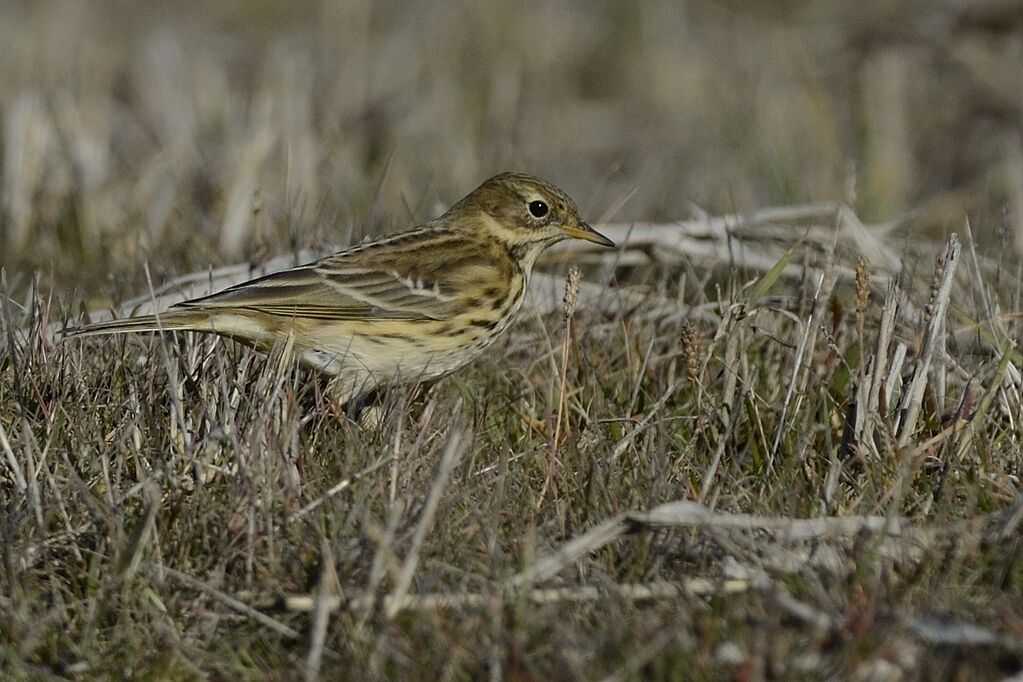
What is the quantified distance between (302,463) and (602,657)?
1241mm

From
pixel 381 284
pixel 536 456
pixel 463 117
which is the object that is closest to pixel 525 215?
pixel 381 284

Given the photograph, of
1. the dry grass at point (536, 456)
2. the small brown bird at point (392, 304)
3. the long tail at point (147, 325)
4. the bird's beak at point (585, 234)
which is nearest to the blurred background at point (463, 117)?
the dry grass at point (536, 456)

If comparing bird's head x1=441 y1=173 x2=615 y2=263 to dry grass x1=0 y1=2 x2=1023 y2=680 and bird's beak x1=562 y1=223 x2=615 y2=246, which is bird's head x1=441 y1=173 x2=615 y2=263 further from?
dry grass x1=0 y1=2 x2=1023 y2=680

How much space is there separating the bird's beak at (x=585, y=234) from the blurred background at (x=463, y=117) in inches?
15.1

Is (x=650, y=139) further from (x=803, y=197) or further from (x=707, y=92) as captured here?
(x=803, y=197)

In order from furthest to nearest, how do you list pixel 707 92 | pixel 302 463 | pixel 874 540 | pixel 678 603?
1. pixel 707 92
2. pixel 302 463
3. pixel 874 540
4. pixel 678 603

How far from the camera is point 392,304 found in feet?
16.6

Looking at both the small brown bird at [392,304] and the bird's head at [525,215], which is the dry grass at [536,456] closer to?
the small brown bird at [392,304]

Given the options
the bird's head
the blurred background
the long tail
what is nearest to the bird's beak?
the bird's head

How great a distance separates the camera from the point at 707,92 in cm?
1103

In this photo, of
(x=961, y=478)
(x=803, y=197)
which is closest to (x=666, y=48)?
(x=803, y=197)

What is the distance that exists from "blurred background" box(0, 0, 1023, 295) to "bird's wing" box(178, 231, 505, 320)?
0.63 m

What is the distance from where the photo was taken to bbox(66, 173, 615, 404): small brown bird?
484 cm

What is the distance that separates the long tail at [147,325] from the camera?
14.3 ft
